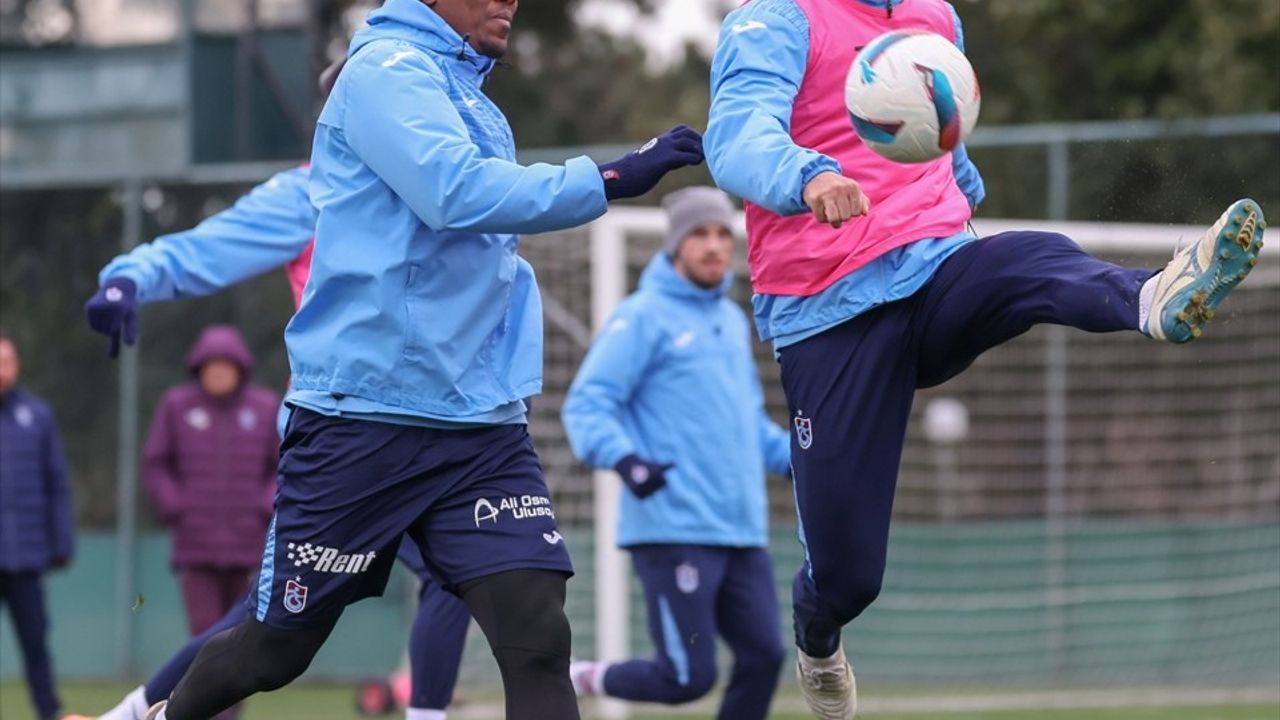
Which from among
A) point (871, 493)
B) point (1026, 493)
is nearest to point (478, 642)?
point (1026, 493)

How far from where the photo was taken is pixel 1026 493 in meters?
14.0

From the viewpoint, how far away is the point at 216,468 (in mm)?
11680

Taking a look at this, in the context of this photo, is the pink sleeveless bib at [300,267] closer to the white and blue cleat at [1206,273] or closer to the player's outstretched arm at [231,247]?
the player's outstretched arm at [231,247]

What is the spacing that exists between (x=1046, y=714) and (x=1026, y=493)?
2847mm

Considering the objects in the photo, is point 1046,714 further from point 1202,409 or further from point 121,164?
point 121,164

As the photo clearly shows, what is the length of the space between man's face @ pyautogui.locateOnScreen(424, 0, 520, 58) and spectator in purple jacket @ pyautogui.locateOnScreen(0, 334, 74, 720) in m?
6.53

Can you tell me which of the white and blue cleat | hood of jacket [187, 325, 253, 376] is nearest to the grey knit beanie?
hood of jacket [187, 325, 253, 376]

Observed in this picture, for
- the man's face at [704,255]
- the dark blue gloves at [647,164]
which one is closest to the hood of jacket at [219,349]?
the man's face at [704,255]

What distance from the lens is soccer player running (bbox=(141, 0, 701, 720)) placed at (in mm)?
4891

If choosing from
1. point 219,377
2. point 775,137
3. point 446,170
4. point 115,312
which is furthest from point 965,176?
point 219,377

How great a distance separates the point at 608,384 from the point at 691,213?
2.57ft

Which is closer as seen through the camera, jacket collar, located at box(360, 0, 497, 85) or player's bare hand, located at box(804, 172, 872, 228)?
player's bare hand, located at box(804, 172, 872, 228)

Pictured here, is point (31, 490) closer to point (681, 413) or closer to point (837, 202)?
point (681, 413)

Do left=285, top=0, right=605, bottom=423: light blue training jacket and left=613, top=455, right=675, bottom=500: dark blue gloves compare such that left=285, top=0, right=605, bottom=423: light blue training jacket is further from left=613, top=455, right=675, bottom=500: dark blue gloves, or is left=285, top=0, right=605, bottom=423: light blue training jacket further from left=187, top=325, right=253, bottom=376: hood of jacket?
left=187, top=325, right=253, bottom=376: hood of jacket
